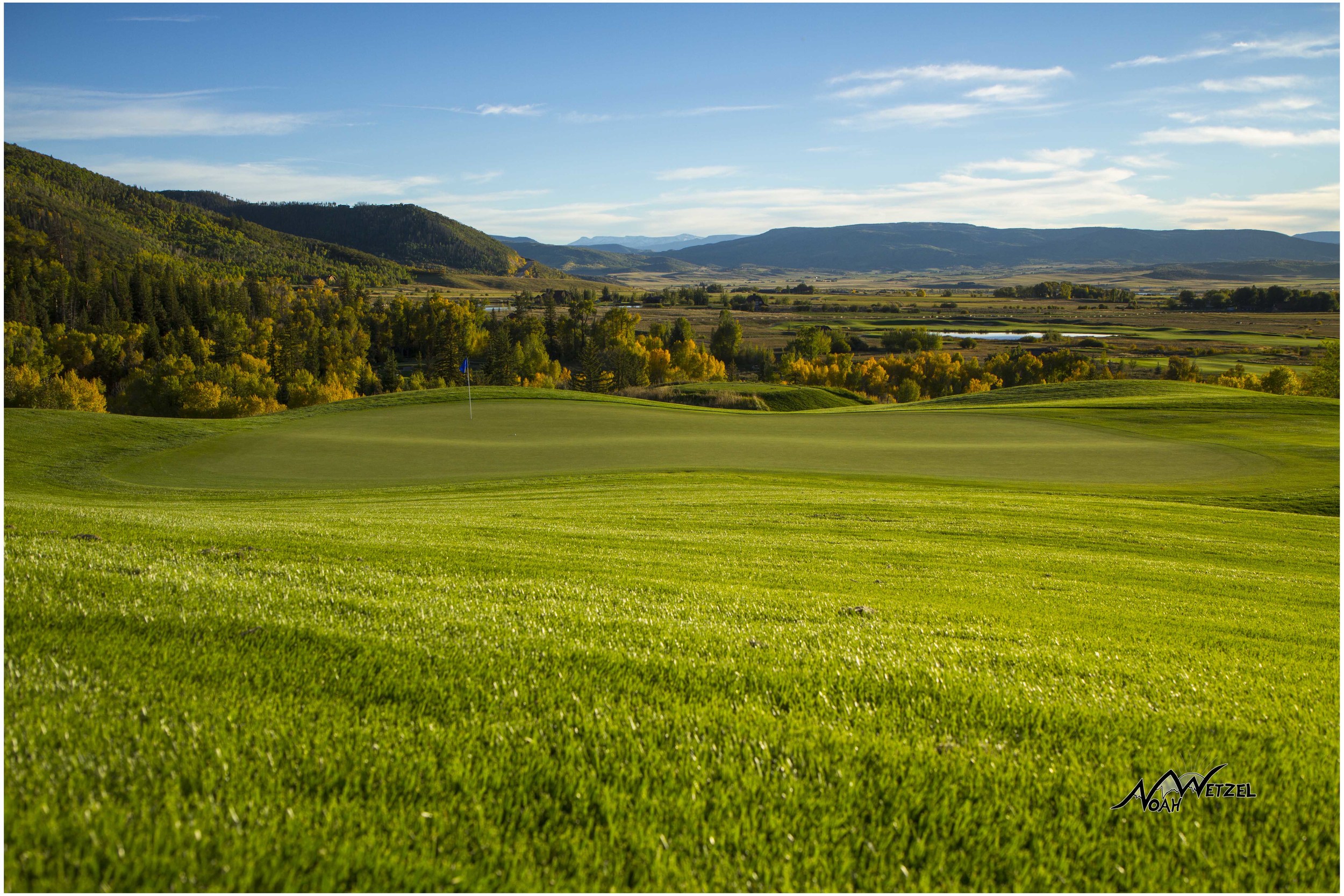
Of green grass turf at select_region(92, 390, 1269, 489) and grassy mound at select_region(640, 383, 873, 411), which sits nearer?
green grass turf at select_region(92, 390, 1269, 489)

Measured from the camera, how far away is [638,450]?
38.4 meters

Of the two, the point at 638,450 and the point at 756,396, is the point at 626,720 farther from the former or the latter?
the point at 756,396

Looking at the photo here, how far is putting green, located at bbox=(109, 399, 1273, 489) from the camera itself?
110ft

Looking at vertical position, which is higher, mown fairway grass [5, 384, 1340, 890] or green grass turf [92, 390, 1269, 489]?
mown fairway grass [5, 384, 1340, 890]

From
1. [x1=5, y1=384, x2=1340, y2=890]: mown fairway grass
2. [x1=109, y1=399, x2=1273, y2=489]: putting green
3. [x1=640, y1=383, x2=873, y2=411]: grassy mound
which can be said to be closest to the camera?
[x1=5, y1=384, x2=1340, y2=890]: mown fairway grass

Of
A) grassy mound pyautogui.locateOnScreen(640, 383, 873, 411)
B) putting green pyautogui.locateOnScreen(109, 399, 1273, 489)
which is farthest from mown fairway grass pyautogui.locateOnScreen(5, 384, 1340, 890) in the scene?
grassy mound pyautogui.locateOnScreen(640, 383, 873, 411)

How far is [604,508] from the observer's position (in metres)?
23.8

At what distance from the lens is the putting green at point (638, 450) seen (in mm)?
33469

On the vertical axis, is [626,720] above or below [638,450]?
above

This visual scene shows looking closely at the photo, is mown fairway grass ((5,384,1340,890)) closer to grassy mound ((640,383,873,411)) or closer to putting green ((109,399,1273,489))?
putting green ((109,399,1273,489))

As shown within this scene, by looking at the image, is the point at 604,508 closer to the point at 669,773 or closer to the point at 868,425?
the point at 669,773

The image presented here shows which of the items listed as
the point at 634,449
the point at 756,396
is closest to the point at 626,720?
the point at 634,449

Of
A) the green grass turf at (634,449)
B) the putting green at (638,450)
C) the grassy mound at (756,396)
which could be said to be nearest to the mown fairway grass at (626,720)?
the putting green at (638,450)

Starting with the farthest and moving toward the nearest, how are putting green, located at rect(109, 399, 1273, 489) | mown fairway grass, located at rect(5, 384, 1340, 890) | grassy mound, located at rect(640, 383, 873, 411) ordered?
grassy mound, located at rect(640, 383, 873, 411)
putting green, located at rect(109, 399, 1273, 489)
mown fairway grass, located at rect(5, 384, 1340, 890)
